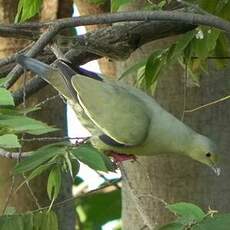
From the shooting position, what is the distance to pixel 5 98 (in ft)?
4.03

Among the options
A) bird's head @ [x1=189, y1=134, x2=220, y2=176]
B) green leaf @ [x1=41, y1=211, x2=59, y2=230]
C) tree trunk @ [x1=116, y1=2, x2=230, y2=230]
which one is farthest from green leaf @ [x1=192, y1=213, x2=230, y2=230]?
tree trunk @ [x1=116, y1=2, x2=230, y2=230]

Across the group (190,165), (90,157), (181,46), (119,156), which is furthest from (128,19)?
(190,165)

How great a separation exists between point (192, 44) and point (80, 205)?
1.33 meters

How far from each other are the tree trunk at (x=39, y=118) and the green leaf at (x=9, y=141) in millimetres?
1004

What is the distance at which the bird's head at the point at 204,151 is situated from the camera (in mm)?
1793

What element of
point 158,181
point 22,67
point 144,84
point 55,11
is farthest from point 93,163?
point 55,11

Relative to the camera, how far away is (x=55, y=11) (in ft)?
7.64

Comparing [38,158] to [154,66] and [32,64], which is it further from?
[154,66]

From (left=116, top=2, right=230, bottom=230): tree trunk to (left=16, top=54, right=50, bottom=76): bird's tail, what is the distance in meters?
0.46

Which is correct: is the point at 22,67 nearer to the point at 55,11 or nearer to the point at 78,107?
the point at 78,107

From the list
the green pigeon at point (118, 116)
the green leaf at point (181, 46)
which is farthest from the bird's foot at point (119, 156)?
the green leaf at point (181, 46)

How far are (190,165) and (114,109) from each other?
50cm

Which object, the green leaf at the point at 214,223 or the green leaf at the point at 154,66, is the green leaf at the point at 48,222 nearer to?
the green leaf at the point at 214,223

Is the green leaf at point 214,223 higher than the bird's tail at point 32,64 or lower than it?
lower
